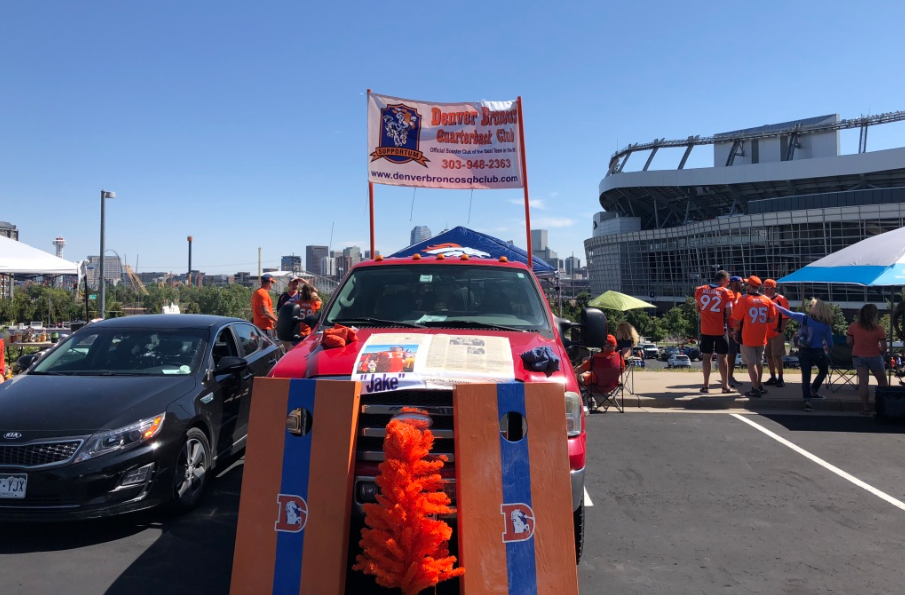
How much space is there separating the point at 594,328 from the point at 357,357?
2138 mm

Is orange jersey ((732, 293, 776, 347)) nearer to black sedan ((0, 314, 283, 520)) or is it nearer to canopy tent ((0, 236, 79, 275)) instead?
black sedan ((0, 314, 283, 520))

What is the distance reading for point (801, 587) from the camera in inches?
155

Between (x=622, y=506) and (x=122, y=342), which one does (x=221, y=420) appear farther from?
(x=622, y=506)

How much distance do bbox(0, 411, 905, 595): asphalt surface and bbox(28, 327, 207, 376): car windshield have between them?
1.23m

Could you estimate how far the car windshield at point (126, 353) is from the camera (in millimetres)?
5637

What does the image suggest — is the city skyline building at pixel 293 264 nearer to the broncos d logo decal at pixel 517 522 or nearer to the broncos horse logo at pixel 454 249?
the broncos horse logo at pixel 454 249

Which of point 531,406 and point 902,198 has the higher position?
point 902,198

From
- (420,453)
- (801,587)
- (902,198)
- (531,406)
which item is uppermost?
(902,198)

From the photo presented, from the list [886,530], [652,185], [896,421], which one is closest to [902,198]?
[652,185]

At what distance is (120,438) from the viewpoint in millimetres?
4559

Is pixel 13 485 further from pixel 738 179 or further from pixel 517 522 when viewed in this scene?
pixel 738 179

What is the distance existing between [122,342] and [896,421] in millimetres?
9747

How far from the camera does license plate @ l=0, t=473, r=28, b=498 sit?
14.2 ft

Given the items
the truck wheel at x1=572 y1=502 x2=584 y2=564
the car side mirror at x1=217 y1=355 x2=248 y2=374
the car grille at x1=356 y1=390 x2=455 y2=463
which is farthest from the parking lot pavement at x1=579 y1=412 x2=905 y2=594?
the car side mirror at x1=217 y1=355 x2=248 y2=374
